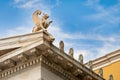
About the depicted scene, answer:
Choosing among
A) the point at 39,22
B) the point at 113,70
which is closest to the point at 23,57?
the point at 39,22

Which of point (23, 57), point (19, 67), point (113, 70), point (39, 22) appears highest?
point (39, 22)

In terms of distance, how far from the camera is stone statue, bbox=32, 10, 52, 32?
67.4ft

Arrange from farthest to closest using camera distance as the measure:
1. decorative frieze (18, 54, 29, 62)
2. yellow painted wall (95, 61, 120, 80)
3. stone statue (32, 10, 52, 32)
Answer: yellow painted wall (95, 61, 120, 80) < stone statue (32, 10, 52, 32) < decorative frieze (18, 54, 29, 62)

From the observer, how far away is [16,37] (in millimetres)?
20828

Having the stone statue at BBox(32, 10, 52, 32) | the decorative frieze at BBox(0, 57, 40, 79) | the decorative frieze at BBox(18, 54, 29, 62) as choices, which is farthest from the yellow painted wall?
the decorative frieze at BBox(18, 54, 29, 62)

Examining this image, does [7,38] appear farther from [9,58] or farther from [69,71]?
[69,71]

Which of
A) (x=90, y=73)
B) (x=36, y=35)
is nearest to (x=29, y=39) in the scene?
(x=36, y=35)

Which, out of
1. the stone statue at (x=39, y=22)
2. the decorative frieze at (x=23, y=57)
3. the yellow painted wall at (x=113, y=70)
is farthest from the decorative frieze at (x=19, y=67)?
the yellow painted wall at (x=113, y=70)

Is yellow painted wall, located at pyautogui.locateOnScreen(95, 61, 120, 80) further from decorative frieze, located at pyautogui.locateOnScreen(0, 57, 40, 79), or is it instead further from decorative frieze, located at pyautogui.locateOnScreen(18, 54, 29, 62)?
decorative frieze, located at pyautogui.locateOnScreen(18, 54, 29, 62)

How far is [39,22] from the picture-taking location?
20.8 m

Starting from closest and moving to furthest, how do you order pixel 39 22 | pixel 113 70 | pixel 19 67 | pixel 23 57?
pixel 23 57, pixel 19 67, pixel 39 22, pixel 113 70

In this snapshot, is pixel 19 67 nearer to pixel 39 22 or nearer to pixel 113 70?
pixel 39 22

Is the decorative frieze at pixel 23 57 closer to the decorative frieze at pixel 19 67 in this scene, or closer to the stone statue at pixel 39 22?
the decorative frieze at pixel 19 67

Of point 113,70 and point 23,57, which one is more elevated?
point 23,57
